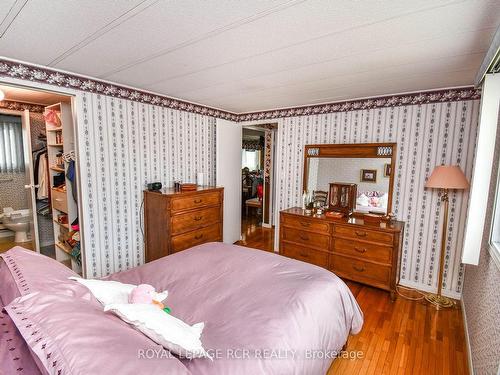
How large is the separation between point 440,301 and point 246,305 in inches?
95.1

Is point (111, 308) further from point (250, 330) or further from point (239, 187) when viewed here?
point (239, 187)

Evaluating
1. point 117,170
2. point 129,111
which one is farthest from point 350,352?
point 129,111

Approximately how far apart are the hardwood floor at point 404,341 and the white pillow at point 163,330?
1.29m

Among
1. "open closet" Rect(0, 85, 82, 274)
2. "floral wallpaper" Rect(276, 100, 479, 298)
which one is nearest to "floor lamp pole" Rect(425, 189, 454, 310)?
"floral wallpaper" Rect(276, 100, 479, 298)

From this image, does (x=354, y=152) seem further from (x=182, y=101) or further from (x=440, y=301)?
(x=182, y=101)

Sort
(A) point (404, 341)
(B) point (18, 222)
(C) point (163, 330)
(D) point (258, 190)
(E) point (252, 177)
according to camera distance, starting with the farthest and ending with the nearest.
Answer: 1. (E) point (252, 177)
2. (D) point (258, 190)
3. (B) point (18, 222)
4. (A) point (404, 341)
5. (C) point (163, 330)

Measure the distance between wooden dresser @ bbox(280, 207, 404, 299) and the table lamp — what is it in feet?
1.23

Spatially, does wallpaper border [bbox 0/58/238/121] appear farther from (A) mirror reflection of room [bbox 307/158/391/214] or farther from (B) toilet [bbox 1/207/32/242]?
(B) toilet [bbox 1/207/32/242]

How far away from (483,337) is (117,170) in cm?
334

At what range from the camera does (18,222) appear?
3994 millimetres

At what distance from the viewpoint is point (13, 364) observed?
2.68 ft

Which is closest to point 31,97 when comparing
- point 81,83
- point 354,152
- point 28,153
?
point 28,153

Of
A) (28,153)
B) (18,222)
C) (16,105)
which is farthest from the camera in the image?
(18,222)

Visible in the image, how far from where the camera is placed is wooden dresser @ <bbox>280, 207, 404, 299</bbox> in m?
2.69
